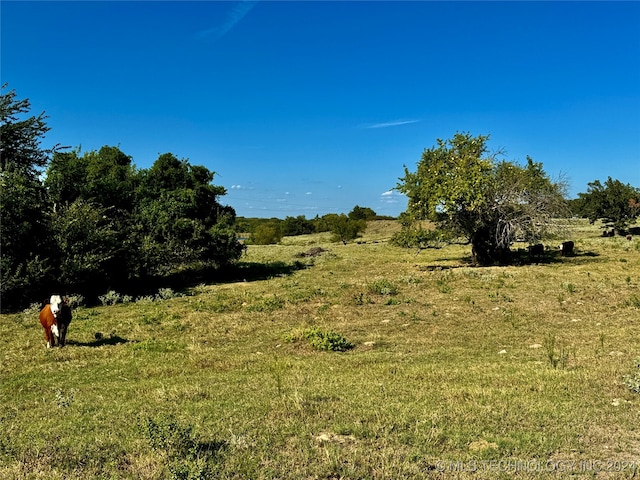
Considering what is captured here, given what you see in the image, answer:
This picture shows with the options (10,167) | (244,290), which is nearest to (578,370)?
(244,290)

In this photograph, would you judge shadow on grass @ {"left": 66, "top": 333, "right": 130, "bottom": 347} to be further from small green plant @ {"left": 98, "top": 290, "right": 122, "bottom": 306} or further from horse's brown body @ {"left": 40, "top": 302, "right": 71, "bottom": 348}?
small green plant @ {"left": 98, "top": 290, "right": 122, "bottom": 306}

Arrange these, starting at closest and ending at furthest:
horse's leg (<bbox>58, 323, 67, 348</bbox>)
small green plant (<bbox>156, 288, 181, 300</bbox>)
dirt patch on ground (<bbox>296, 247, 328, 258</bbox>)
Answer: horse's leg (<bbox>58, 323, 67, 348</bbox>) < small green plant (<bbox>156, 288, 181, 300</bbox>) < dirt patch on ground (<bbox>296, 247, 328, 258</bbox>)

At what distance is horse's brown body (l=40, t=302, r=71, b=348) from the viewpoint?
1239cm

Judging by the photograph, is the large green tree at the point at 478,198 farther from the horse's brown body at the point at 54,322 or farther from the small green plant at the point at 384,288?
the horse's brown body at the point at 54,322

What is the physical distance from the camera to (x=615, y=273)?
23.7 meters

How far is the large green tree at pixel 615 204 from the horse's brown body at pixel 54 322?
54893 millimetres

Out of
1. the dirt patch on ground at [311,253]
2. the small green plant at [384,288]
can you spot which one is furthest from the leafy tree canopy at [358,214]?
the small green plant at [384,288]

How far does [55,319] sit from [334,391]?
28.9ft

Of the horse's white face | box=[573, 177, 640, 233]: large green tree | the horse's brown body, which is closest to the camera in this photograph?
the horse's white face

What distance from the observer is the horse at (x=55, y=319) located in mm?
12328

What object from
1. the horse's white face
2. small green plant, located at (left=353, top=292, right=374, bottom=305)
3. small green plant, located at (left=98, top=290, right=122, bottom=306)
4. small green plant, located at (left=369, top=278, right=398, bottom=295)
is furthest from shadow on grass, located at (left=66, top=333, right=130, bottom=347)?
small green plant, located at (left=369, top=278, right=398, bottom=295)

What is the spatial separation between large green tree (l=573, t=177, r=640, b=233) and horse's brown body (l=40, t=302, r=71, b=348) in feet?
180

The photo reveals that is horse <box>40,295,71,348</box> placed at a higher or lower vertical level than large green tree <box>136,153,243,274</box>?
lower

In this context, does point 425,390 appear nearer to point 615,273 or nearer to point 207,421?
point 207,421
